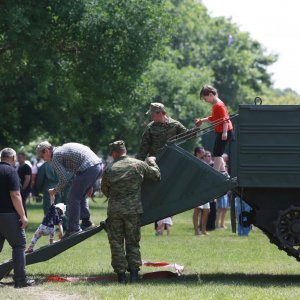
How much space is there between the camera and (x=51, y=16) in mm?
30516

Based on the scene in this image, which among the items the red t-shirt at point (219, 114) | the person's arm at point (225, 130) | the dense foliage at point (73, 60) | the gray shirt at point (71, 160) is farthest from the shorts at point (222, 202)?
the person's arm at point (225, 130)

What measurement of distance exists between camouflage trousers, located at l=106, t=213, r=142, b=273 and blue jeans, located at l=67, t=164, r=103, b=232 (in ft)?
2.92

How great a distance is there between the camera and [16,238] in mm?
14727

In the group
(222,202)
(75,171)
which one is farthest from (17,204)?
(222,202)

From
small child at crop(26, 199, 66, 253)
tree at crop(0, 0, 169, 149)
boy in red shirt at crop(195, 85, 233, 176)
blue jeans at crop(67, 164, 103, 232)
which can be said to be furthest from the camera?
tree at crop(0, 0, 169, 149)

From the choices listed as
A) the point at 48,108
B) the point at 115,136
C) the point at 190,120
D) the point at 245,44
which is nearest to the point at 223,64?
the point at 245,44

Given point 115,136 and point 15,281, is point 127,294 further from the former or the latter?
point 115,136

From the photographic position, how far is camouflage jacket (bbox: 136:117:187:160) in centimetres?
1612

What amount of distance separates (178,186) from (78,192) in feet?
5.10

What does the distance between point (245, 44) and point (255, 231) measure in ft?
199

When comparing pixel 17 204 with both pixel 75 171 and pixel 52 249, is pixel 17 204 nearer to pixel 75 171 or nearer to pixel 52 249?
pixel 52 249

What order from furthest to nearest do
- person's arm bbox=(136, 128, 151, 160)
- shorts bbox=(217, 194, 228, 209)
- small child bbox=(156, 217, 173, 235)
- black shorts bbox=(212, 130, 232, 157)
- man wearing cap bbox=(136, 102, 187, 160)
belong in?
shorts bbox=(217, 194, 228, 209)
small child bbox=(156, 217, 173, 235)
person's arm bbox=(136, 128, 151, 160)
man wearing cap bbox=(136, 102, 187, 160)
black shorts bbox=(212, 130, 232, 157)

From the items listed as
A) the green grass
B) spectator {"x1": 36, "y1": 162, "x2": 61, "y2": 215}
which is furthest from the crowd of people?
spectator {"x1": 36, "y1": 162, "x2": 61, "y2": 215}

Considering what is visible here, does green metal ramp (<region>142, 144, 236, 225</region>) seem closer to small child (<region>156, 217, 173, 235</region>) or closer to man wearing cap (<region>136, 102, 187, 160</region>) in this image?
man wearing cap (<region>136, 102, 187, 160</region>)
